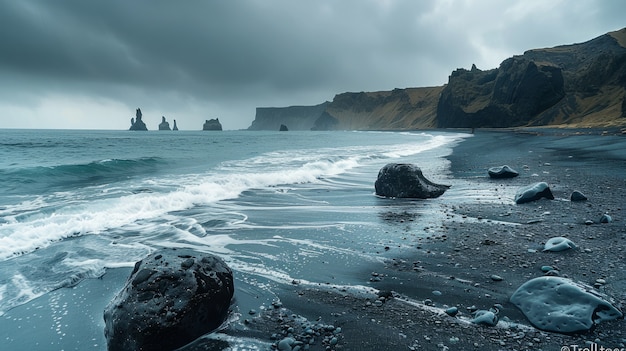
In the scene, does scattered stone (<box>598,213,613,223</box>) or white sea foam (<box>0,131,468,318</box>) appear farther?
scattered stone (<box>598,213,613,223</box>)

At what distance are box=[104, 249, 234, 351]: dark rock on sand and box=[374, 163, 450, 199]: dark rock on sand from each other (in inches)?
382

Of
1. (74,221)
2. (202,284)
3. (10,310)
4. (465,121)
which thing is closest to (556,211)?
(202,284)

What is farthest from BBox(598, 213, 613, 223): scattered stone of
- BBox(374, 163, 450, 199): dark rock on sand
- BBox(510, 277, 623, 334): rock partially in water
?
BBox(374, 163, 450, 199): dark rock on sand

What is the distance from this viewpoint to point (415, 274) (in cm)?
617

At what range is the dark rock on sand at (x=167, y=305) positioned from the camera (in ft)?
13.9

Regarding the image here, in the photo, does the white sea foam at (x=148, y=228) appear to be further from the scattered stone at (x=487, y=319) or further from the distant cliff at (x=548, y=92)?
the distant cliff at (x=548, y=92)

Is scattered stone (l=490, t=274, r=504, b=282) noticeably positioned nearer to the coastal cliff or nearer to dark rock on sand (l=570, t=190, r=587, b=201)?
dark rock on sand (l=570, t=190, r=587, b=201)

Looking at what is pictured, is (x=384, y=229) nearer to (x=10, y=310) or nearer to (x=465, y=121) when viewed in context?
(x=10, y=310)

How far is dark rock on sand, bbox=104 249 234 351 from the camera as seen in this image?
13.9 feet

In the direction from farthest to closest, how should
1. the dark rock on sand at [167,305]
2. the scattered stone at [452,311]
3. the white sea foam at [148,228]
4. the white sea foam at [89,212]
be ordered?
the white sea foam at [89,212]
the white sea foam at [148,228]
the scattered stone at [452,311]
the dark rock on sand at [167,305]

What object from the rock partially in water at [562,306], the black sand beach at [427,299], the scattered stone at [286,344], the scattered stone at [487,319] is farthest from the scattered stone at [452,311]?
the scattered stone at [286,344]

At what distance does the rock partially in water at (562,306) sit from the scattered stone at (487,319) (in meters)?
0.48

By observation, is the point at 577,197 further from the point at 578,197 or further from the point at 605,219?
the point at 605,219

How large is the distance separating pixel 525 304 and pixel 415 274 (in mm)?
1881
